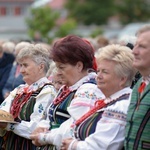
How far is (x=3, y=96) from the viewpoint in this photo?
1097 centimetres

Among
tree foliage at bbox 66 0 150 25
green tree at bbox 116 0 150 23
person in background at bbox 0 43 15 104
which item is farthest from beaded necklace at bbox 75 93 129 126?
green tree at bbox 116 0 150 23

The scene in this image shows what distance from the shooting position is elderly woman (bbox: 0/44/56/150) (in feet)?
22.6

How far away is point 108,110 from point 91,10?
3294 inches

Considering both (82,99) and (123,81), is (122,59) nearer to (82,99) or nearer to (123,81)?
(123,81)

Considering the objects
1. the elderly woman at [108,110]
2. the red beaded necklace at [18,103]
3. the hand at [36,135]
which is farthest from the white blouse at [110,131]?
the red beaded necklace at [18,103]

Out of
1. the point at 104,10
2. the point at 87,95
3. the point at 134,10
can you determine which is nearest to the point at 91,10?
the point at 104,10

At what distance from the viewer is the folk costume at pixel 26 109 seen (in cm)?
679

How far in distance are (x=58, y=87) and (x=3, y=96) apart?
430cm

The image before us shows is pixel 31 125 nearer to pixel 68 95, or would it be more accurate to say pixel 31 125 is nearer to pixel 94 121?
pixel 68 95

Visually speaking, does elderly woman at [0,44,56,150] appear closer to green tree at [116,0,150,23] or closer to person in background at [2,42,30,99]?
person in background at [2,42,30,99]

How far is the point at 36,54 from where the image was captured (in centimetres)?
718

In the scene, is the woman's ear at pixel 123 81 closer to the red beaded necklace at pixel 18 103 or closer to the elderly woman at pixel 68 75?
the elderly woman at pixel 68 75

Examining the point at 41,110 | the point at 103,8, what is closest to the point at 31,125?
the point at 41,110

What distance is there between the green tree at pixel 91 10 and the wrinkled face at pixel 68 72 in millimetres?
80264
